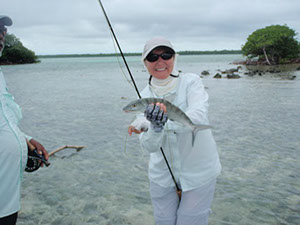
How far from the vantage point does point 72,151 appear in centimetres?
1005

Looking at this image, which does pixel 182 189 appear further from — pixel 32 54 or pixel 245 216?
pixel 32 54

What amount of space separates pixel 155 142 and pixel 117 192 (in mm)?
4397

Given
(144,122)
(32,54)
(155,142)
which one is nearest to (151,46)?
(144,122)

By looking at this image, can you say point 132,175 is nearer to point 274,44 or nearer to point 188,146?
point 188,146

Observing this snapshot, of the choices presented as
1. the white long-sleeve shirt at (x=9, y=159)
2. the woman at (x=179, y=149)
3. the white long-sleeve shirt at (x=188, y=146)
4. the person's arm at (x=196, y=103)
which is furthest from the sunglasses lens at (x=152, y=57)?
the white long-sleeve shirt at (x=9, y=159)

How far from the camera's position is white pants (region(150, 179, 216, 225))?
10.4ft

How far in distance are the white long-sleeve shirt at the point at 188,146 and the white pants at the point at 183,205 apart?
11 cm

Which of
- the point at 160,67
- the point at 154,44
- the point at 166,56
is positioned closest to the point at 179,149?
the point at 160,67

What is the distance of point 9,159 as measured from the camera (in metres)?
2.84

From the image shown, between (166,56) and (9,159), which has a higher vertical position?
(166,56)

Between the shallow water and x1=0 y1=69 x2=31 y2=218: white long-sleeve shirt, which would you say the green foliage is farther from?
x1=0 y1=69 x2=31 y2=218: white long-sleeve shirt

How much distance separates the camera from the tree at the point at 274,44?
240 ft

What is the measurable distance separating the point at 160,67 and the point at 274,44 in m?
81.3

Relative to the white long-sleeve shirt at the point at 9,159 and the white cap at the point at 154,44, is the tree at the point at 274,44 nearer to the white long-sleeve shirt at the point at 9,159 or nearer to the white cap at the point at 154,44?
the white cap at the point at 154,44
